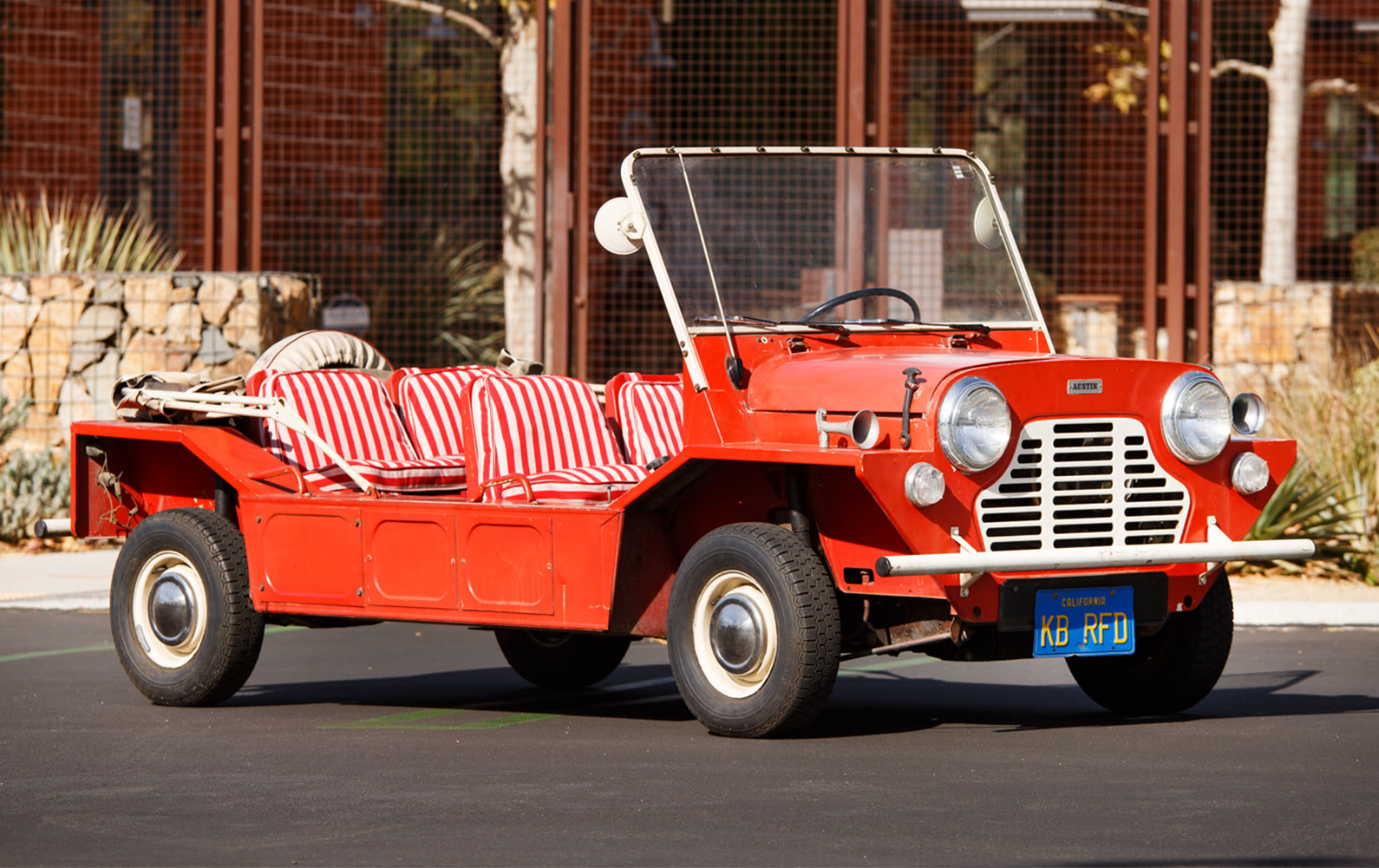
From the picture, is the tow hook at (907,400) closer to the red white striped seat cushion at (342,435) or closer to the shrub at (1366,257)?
the red white striped seat cushion at (342,435)

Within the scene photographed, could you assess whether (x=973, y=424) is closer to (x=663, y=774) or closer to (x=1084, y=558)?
(x=1084, y=558)

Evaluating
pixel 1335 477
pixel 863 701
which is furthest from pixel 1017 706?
pixel 1335 477

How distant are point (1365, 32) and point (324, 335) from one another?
743 inches

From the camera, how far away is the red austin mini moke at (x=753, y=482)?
23.9 ft

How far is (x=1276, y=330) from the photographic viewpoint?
56.4 ft

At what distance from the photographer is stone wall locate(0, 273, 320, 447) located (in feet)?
53.1

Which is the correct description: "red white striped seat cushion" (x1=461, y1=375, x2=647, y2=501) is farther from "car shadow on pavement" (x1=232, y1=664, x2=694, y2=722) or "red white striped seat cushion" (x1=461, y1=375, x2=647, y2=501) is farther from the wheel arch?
"car shadow on pavement" (x1=232, y1=664, x2=694, y2=722)

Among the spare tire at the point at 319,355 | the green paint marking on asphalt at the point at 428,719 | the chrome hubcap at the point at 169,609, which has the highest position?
the spare tire at the point at 319,355

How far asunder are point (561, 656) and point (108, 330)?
8.02 meters

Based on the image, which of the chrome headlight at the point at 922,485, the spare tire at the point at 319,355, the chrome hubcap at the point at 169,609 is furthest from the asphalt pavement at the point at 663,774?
the spare tire at the point at 319,355

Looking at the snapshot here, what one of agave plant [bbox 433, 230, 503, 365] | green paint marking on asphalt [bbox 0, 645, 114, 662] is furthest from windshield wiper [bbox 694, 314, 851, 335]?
agave plant [bbox 433, 230, 503, 365]

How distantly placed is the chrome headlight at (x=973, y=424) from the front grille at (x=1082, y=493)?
0.49ft

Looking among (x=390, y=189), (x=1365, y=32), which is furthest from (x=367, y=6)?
(x=1365, y=32)

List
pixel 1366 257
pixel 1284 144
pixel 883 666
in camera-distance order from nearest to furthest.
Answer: pixel 883 666 < pixel 1284 144 < pixel 1366 257
